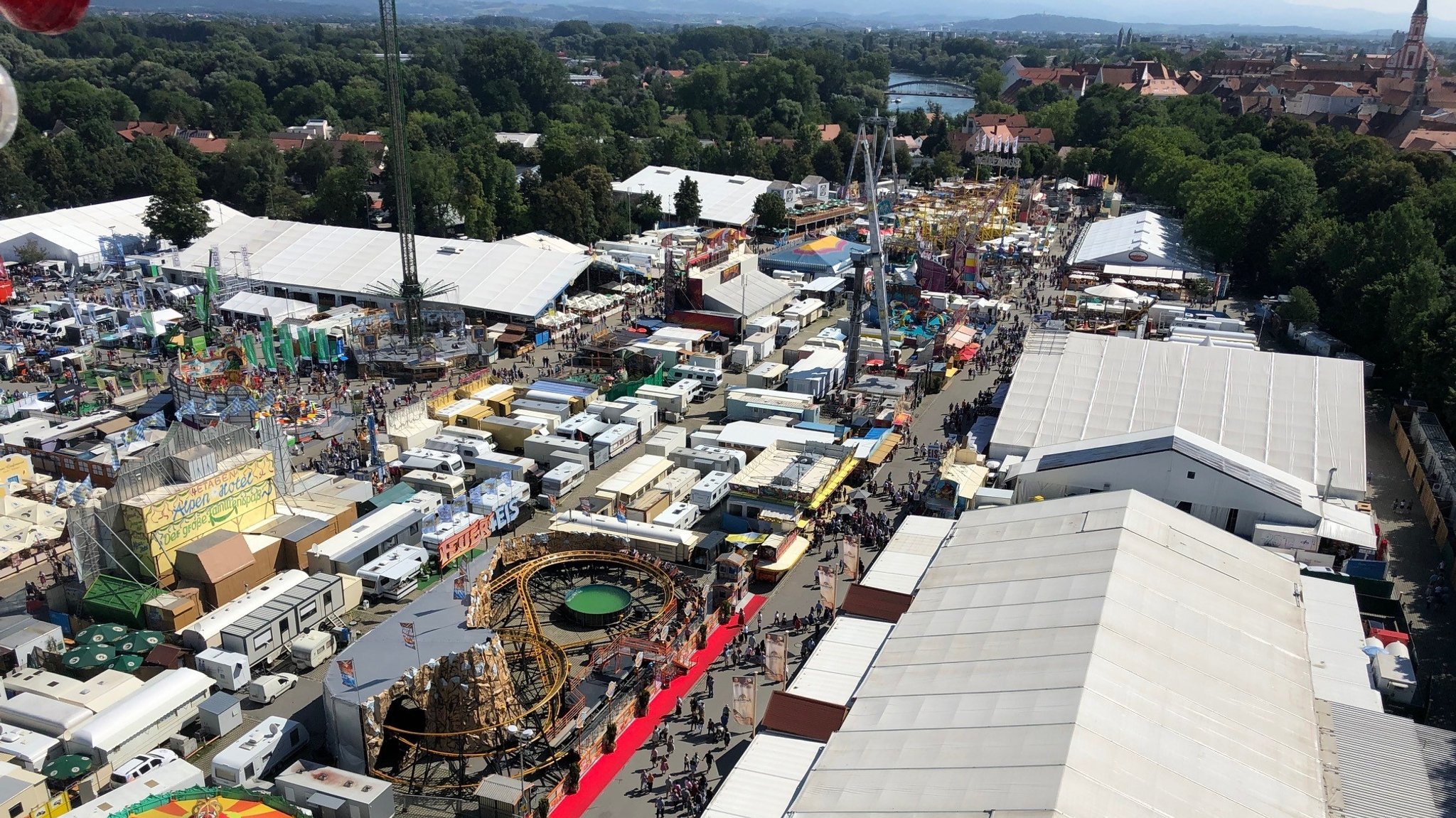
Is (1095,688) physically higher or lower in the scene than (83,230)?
lower

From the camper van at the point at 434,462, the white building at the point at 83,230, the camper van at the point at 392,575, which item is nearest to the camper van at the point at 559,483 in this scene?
the camper van at the point at 434,462

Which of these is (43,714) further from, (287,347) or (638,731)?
(287,347)

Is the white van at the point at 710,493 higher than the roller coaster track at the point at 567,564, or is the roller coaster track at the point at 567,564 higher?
the white van at the point at 710,493

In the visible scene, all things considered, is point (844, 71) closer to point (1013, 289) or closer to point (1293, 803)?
point (1013, 289)

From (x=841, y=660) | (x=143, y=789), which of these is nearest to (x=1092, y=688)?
(x=841, y=660)

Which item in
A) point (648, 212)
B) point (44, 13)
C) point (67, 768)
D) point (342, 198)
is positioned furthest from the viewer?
point (648, 212)

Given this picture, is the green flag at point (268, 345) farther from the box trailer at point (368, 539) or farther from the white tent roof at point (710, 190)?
the white tent roof at point (710, 190)

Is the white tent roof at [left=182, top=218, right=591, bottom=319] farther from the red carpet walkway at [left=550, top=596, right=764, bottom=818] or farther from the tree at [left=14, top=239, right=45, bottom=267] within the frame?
the red carpet walkway at [left=550, top=596, right=764, bottom=818]
